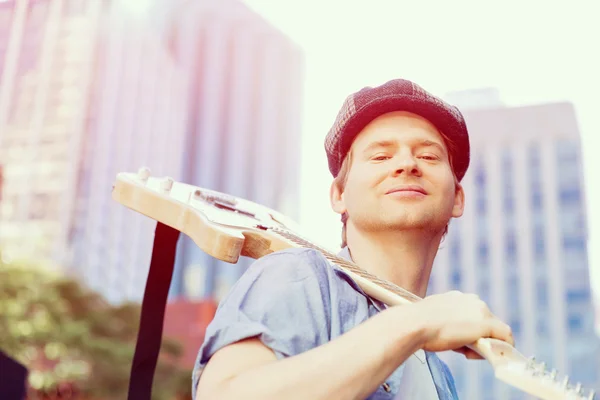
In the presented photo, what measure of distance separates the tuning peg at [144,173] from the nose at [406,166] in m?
0.59

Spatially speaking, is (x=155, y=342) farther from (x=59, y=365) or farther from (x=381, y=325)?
(x=59, y=365)

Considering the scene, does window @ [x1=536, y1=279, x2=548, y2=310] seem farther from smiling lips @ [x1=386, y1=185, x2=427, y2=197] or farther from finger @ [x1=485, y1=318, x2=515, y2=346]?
finger @ [x1=485, y1=318, x2=515, y2=346]

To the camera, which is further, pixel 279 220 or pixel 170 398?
pixel 170 398

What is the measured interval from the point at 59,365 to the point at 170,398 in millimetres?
2833

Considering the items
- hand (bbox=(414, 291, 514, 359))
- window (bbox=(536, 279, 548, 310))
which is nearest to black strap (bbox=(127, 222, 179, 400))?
hand (bbox=(414, 291, 514, 359))

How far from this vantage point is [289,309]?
102 cm

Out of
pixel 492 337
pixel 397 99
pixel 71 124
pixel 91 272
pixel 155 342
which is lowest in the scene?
pixel 91 272

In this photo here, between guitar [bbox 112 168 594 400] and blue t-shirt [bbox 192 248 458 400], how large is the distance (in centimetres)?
7

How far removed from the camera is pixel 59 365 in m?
16.6

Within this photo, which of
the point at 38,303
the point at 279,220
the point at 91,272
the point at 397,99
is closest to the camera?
the point at 397,99

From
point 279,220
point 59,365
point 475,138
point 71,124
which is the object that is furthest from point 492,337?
point 71,124

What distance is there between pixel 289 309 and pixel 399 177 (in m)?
0.48

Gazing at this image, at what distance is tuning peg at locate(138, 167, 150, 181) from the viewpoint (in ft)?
5.28

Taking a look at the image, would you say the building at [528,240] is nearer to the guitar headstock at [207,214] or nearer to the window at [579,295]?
the window at [579,295]
